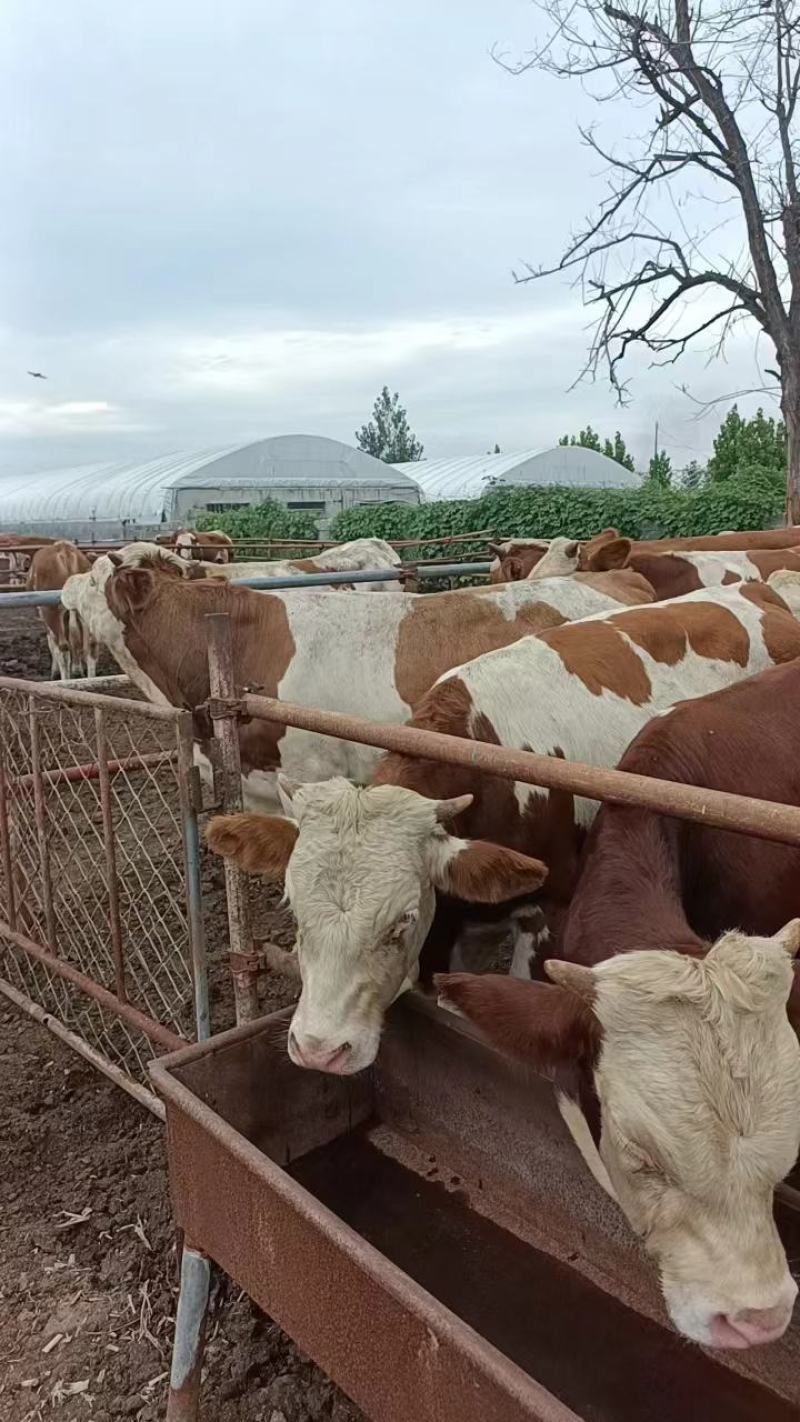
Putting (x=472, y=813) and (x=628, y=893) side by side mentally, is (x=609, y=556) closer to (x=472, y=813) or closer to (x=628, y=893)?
(x=472, y=813)

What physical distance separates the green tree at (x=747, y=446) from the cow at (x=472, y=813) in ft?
96.4

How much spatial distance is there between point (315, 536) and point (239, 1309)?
25930mm

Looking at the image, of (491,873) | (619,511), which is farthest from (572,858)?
(619,511)

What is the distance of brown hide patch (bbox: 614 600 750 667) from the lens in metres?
3.46

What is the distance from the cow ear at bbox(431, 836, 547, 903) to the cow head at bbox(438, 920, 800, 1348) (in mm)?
538

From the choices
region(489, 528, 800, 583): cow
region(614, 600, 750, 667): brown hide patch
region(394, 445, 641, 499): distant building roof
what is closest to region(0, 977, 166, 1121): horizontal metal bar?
region(614, 600, 750, 667): brown hide patch

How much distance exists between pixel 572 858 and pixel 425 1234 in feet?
3.62

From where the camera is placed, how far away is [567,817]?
2.87 meters

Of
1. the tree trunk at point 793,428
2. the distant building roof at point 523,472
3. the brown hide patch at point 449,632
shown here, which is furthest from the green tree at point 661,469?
the brown hide patch at point 449,632

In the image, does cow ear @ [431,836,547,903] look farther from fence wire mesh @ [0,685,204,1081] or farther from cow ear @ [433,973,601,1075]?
fence wire mesh @ [0,685,204,1081]

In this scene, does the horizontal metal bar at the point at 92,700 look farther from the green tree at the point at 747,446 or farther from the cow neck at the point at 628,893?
the green tree at the point at 747,446

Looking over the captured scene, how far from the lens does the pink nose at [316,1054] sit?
198cm

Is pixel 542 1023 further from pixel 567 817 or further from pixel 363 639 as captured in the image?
pixel 363 639

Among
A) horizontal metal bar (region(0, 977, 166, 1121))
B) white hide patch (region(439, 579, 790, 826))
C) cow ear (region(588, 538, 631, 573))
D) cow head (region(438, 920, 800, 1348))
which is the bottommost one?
horizontal metal bar (region(0, 977, 166, 1121))
